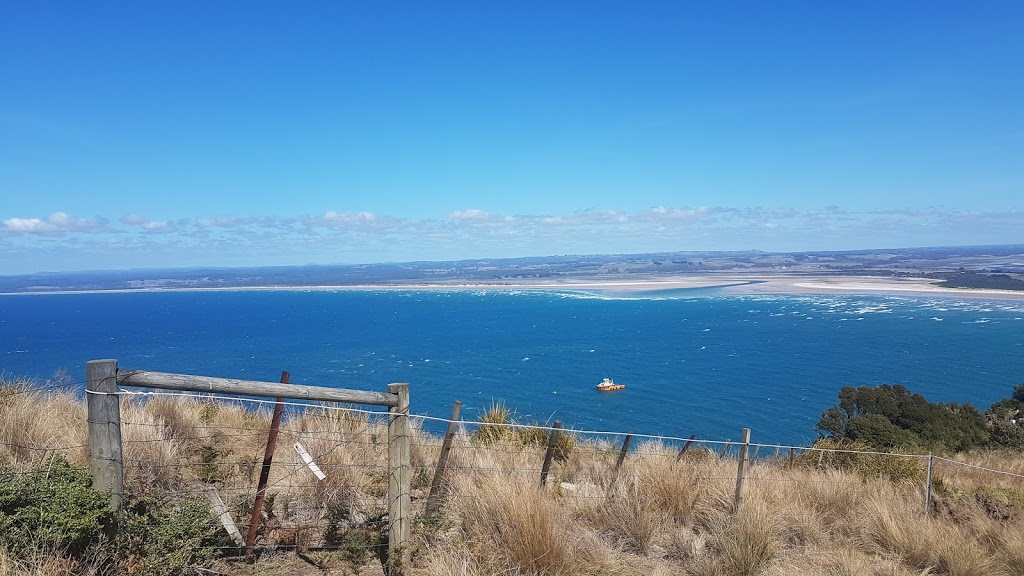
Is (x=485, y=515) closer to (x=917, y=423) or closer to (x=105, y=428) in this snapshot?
(x=105, y=428)

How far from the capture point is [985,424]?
29609 millimetres

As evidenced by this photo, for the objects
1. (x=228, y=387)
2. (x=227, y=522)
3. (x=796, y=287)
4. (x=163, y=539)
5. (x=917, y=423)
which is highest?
(x=228, y=387)

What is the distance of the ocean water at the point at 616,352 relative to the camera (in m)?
43.9

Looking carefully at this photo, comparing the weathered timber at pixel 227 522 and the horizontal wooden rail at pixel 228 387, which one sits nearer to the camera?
the horizontal wooden rail at pixel 228 387

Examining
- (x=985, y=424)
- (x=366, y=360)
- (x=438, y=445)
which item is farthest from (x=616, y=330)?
(x=438, y=445)

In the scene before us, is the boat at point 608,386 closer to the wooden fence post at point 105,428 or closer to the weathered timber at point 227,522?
the weathered timber at point 227,522

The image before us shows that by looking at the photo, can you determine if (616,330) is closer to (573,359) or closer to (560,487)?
(573,359)


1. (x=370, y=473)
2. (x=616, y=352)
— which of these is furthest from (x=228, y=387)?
(x=616, y=352)

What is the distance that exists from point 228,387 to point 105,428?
775 millimetres

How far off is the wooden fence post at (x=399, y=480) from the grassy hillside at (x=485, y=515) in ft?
0.56

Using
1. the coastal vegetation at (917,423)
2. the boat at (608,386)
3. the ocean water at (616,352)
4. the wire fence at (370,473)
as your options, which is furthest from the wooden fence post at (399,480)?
the boat at (608,386)

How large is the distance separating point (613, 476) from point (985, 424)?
3177 centimetres

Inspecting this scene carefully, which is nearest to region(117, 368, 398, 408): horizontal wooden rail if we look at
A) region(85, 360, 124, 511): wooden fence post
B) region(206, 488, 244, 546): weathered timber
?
region(85, 360, 124, 511): wooden fence post

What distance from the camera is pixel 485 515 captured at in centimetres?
480
